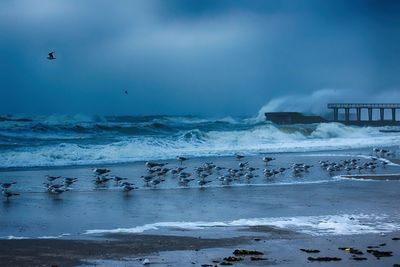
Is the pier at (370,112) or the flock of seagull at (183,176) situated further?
the pier at (370,112)

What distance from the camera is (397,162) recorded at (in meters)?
28.0

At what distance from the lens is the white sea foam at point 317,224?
36.7ft

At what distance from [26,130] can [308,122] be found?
40129 millimetres

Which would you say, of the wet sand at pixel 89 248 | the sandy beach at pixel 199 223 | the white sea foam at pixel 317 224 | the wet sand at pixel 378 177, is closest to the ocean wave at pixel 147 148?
the sandy beach at pixel 199 223

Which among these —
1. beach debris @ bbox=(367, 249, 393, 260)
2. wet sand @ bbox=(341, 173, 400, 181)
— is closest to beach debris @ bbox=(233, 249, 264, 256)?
beach debris @ bbox=(367, 249, 393, 260)

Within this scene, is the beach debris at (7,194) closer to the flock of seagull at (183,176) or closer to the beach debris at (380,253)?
the flock of seagull at (183,176)

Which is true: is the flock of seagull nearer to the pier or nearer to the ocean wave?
the ocean wave

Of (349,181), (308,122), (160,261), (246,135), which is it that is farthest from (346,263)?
(308,122)

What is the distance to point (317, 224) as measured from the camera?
11.8m

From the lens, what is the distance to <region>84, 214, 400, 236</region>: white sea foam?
11.2 m

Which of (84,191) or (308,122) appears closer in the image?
(84,191)

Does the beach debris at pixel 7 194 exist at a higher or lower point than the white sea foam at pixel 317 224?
higher

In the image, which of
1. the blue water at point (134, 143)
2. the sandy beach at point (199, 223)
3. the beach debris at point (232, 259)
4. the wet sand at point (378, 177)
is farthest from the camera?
the blue water at point (134, 143)

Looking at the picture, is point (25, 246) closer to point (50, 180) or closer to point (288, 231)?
point (288, 231)
